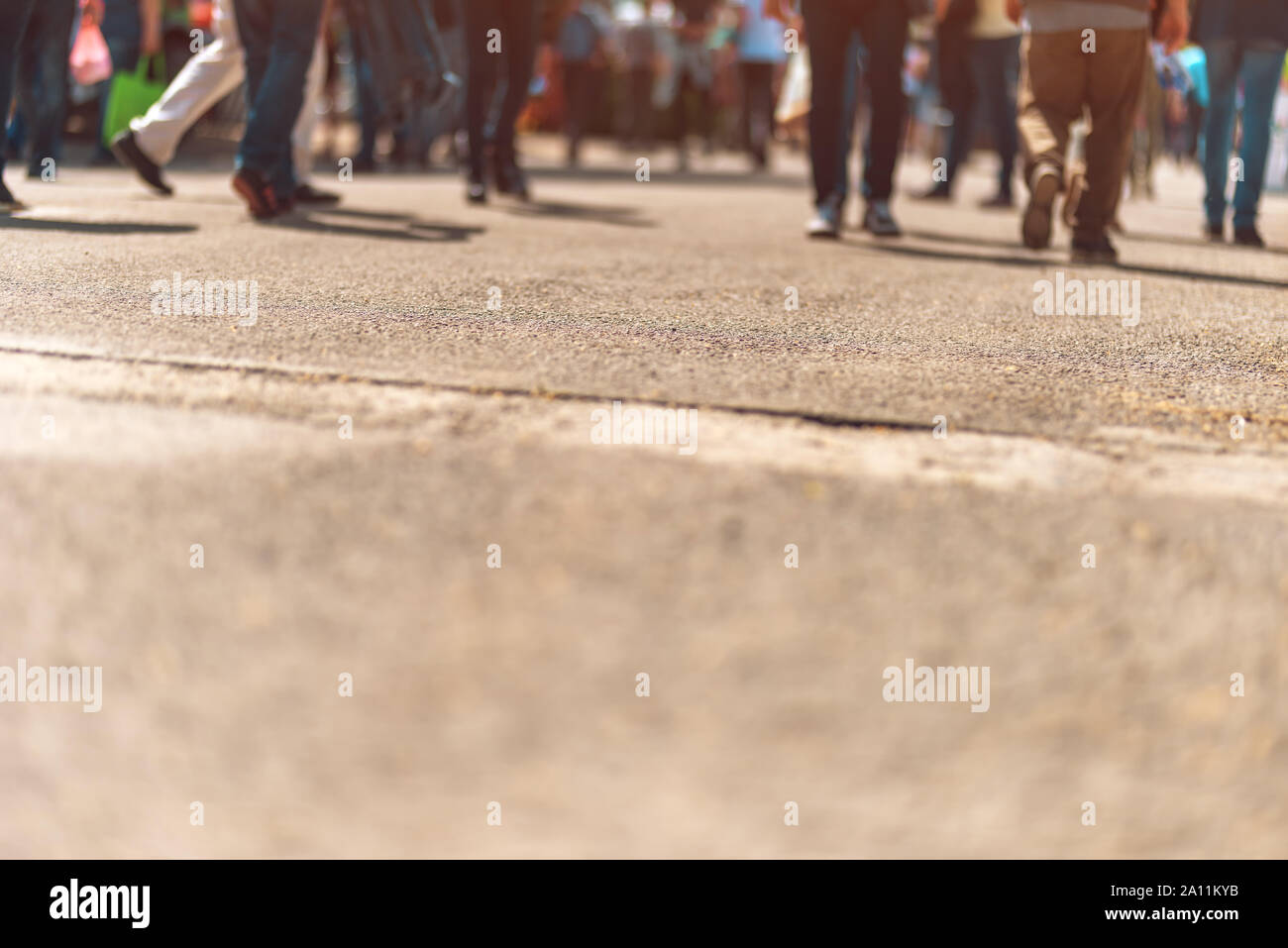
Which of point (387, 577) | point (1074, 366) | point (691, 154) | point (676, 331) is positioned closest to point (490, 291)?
point (676, 331)

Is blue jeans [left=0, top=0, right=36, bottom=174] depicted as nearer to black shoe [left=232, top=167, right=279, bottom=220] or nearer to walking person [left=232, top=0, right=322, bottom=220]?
walking person [left=232, top=0, right=322, bottom=220]

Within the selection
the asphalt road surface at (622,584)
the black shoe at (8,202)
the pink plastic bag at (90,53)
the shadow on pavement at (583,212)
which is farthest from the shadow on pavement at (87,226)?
the pink plastic bag at (90,53)

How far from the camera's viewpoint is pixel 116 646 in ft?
6.51

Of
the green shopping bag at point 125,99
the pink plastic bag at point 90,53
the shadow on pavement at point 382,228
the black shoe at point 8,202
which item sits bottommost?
the shadow on pavement at point 382,228

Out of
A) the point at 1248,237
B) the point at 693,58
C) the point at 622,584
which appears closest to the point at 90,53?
the point at 1248,237

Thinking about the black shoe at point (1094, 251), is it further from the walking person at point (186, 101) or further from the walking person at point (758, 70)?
the walking person at point (758, 70)

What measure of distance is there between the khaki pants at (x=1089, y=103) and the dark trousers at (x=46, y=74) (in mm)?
4931

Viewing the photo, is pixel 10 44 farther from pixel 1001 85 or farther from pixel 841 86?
pixel 1001 85

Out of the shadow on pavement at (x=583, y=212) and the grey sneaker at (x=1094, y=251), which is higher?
the shadow on pavement at (x=583, y=212)

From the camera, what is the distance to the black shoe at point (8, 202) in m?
6.03

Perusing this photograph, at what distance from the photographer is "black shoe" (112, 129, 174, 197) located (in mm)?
6688

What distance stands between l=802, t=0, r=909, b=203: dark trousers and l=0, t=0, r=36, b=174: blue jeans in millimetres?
3313
